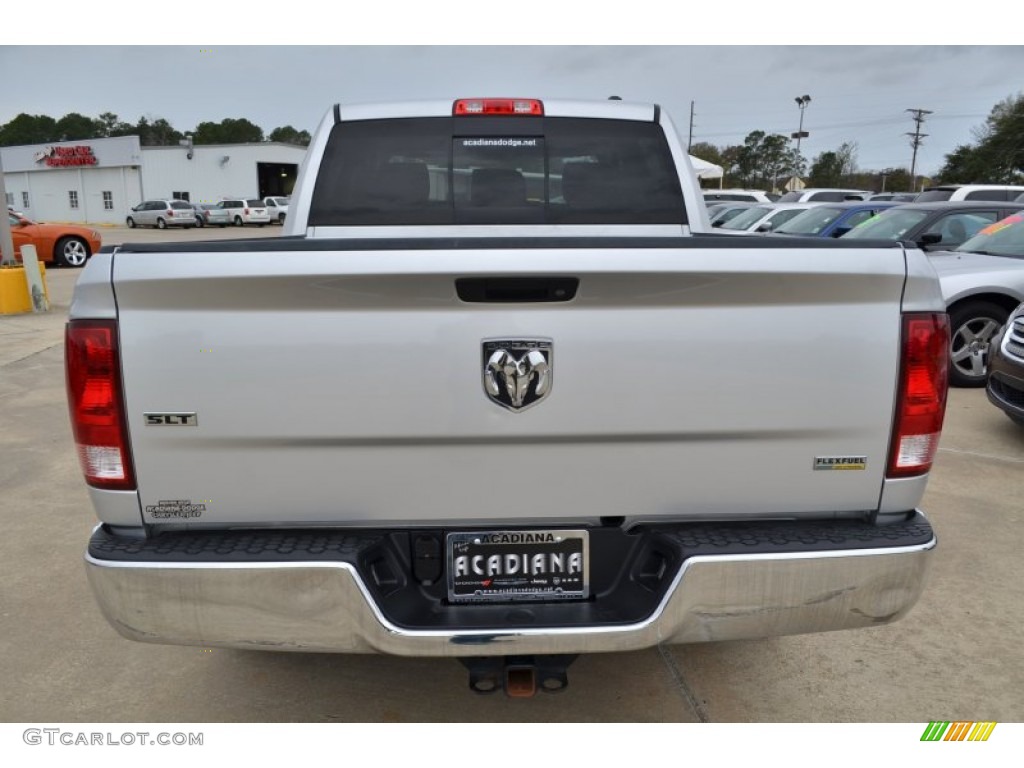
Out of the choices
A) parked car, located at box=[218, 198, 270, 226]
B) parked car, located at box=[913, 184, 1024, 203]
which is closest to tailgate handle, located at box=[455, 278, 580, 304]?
parked car, located at box=[913, 184, 1024, 203]

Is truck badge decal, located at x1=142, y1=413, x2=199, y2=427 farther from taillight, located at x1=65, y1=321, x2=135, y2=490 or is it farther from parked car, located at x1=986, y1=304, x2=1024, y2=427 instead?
parked car, located at x1=986, y1=304, x2=1024, y2=427

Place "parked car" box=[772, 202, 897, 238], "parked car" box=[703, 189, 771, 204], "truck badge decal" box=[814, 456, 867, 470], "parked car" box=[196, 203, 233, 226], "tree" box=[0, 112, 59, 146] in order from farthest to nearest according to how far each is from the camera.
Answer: "tree" box=[0, 112, 59, 146]
"parked car" box=[196, 203, 233, 226]
"parked car" box=[703, 189, 771, 204]
"parked car" box=[772, 202, 897, 238]
"truck badge decal" box=[814, 456, 867, 470]

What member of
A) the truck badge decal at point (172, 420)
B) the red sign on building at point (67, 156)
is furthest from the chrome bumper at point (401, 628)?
the red sign on building at point (67, 156)

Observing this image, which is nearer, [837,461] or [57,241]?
[837,461]

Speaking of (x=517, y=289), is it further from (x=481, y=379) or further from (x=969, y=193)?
(x=969, y=193)

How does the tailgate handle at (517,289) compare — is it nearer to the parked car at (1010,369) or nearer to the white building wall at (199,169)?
the parked car at (1010,369)

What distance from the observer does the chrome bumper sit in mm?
1993

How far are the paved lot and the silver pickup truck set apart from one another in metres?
0.78

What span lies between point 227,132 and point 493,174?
113 meters

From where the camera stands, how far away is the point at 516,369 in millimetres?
1979

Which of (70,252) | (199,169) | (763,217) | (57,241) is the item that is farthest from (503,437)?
(199,169)

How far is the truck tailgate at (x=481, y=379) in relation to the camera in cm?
195

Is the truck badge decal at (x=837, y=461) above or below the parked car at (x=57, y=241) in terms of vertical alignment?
above

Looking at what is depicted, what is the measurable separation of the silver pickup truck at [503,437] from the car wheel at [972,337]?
595 cm
